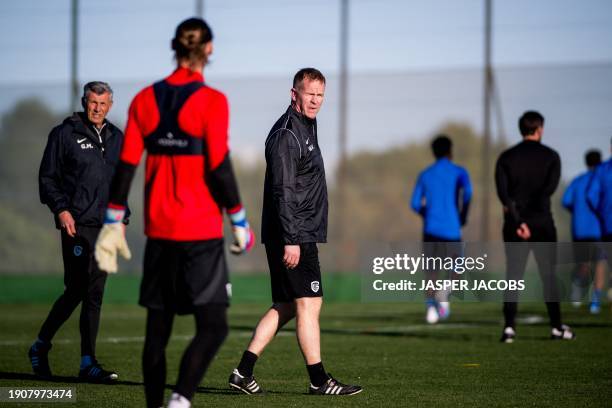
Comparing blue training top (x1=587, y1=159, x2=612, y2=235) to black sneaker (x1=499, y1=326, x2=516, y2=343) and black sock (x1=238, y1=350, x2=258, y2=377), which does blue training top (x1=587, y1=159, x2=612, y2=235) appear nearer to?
black sneaker (x1=499, y1=326, x2=516, y2=343)

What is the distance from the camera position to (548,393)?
7457 millimetres

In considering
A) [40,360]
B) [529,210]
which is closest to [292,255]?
[40,360]

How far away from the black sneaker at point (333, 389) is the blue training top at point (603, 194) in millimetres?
6850

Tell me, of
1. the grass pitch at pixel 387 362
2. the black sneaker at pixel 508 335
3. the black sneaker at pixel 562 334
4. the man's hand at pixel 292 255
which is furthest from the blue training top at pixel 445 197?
the man's hand at pixel 292 255

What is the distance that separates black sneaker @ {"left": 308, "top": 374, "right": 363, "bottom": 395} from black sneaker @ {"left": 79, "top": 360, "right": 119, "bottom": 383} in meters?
1.57

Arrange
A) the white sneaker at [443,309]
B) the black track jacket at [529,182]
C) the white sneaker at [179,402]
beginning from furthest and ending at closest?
the white sneaker at [443,309], the black track jacket at [529,182], the white sneaker at [179,402]

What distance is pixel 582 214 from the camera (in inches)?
635

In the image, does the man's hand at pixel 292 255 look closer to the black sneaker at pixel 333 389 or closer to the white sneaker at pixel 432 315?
the black sneaker at pixel 333 389

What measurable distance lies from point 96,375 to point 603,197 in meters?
7.56

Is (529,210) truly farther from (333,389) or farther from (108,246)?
(108,246)

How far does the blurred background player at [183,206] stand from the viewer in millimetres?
5570

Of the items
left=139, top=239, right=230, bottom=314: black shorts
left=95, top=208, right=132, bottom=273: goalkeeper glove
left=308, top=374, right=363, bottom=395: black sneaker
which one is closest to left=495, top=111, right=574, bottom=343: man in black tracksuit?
left=308, top=374, right=363, bottom=395: black sneaker

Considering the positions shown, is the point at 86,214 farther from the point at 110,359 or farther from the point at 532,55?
the point at 532,55

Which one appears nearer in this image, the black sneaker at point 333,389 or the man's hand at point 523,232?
the black sneaker at point 333,389
